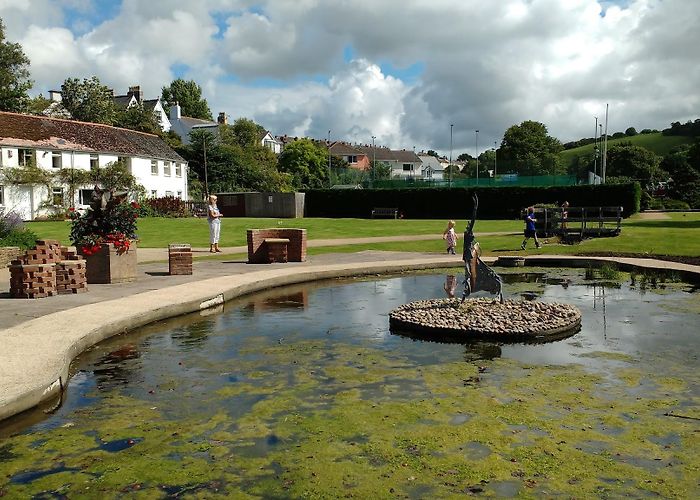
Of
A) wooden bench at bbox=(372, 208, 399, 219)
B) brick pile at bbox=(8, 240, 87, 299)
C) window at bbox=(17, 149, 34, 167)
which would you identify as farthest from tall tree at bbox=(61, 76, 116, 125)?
brick pile at bbox=(8, 240, 87, 299)

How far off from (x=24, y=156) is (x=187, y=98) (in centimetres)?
7185

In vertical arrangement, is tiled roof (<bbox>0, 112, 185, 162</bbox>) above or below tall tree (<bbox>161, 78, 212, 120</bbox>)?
→ below

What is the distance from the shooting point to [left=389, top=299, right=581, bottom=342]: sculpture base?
10195 mm

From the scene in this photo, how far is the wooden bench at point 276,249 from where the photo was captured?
1931 centimetres

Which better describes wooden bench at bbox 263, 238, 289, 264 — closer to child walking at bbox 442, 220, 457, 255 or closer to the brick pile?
child walking at bbox 442, 220, 457, 255

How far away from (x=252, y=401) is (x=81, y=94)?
71919 millimetres

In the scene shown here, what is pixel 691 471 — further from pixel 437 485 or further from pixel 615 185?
pixel 615 185

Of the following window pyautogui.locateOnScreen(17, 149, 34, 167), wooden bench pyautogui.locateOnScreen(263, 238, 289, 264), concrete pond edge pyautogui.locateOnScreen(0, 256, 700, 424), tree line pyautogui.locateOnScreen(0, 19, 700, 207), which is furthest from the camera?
tree line pyautogui.locateOnScreen(0, 19, 700, 207)

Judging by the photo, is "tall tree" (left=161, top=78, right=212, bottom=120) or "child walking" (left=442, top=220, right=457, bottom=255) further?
"tall tree" (left=161, top=78, right=212, bottom=120)

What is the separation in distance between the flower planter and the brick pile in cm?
65

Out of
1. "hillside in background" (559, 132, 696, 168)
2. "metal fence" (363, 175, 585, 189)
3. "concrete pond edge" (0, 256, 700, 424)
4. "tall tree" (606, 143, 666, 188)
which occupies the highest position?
"hillside in background" (559, 132, 696, 168)

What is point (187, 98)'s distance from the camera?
116 m

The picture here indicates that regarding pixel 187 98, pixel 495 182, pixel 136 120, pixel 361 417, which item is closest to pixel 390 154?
pixel 187 98

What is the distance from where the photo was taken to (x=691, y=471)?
5336mm
